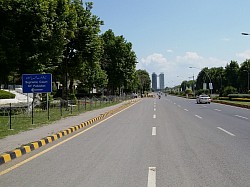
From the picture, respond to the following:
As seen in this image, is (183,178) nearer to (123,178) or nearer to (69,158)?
(123,178)

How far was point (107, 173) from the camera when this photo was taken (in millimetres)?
7723

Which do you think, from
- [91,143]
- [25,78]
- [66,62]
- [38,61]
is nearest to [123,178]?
[91,143]

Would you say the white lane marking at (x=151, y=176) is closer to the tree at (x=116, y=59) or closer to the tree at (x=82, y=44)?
the tree at (x=82, y=44)

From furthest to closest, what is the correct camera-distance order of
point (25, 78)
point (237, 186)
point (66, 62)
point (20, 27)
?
point (66, 62) → point (20, 27) → point (25, 78) → point (237, 186)

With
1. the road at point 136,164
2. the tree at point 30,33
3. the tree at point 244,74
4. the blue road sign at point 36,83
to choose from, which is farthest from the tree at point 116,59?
the road at point 136,164

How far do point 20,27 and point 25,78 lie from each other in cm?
637

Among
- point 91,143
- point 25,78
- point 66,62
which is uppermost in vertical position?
point 66,62

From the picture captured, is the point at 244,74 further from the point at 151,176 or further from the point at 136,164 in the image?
the point at 151,176

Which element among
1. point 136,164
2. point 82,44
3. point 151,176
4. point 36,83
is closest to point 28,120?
point 36,83

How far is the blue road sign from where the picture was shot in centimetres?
2105

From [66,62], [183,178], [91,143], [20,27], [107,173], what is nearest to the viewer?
[183,178]

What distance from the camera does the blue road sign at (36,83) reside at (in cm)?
2105

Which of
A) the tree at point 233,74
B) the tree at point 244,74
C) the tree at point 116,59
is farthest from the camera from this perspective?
the tree at point 233,74

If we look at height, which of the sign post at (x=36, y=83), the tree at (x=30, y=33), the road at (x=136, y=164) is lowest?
the road at (x=136, y=164)
